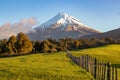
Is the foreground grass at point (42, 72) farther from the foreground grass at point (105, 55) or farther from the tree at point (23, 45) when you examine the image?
the tree at point (23, 45)

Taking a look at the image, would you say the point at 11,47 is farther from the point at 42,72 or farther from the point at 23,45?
the point at 42,72

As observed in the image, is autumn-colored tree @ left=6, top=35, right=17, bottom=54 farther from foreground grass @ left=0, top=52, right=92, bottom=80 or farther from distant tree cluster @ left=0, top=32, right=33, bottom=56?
foreground grass @ left=0, top=52, right=92, bottom=80

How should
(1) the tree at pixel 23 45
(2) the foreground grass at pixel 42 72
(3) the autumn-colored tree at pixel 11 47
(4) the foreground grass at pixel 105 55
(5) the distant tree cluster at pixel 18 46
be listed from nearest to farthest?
(2) the foreground grass at pixel 42 72, (4) the foreground grass at pixel 105 55, (3) the autumn-colored tree at pixel 11 47, (5) the distant tree cluster at pixel 18 46, (1) the tree at pixel 23 45

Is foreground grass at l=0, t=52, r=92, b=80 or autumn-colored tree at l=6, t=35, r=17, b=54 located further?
autumn-colored tree at l=6, t=35, r=17, b=54

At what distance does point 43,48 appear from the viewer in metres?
154

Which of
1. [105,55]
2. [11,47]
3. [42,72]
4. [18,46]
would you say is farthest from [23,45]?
[42,72]

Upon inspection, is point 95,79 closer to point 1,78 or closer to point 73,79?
point 73,79

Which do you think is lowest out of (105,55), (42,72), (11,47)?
(42,72)

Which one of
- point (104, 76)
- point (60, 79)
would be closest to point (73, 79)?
point (60, 79)

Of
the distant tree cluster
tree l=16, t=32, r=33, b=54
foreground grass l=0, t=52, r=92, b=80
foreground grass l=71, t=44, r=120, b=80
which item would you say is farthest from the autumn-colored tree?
foreground grass l=0, t=52, r=92, b=80

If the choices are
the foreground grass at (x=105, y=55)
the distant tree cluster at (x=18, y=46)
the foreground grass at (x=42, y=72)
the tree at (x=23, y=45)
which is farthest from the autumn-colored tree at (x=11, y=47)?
the foreground grass at (x=42, y=72)

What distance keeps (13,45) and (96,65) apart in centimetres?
11621

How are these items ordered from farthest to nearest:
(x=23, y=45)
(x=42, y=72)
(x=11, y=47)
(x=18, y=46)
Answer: (x=23, y=45) < (x=18, y=46) < (x=11, y=47) < (x=42, y=72)

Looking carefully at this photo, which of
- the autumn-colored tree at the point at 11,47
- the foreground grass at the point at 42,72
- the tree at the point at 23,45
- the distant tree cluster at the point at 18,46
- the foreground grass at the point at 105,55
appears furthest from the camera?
the tree at the point at 23,45
